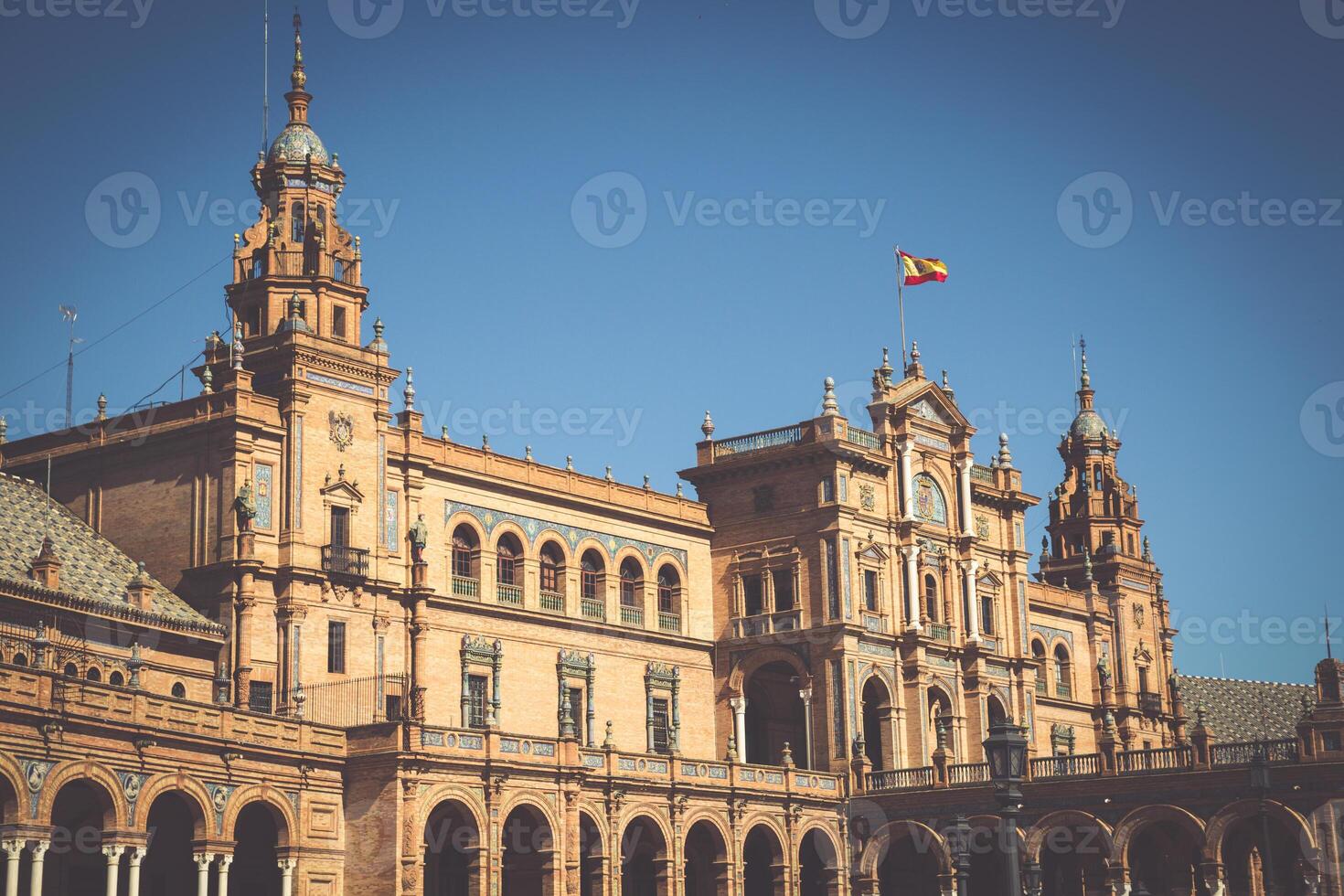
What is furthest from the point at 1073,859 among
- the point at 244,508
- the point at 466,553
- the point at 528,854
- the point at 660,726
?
the point at 244,508

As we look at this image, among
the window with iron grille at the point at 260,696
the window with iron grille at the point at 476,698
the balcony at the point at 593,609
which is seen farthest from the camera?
the balcony at the point at 593,609

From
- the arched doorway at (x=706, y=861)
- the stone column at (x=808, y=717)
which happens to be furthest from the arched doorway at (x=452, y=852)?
the stone column at (x=808, y=717)

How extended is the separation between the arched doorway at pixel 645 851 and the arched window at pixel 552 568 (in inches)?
373

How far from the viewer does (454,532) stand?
6894 cm

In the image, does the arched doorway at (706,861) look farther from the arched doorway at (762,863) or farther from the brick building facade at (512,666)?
the arched doorway at (762,863)

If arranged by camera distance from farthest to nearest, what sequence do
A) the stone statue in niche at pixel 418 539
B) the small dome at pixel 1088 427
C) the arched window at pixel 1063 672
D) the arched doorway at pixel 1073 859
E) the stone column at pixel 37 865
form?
the small dome at pixel 1088 427 → the arched window at pixel 1063 672 → the arched doorway at pixel 1073 859 → the stone statue in niche at pixel 418 539 → the stone column at pixel 37 865

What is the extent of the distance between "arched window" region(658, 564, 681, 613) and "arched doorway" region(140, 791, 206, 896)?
2570 cm

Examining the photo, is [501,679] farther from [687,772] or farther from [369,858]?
[369,858]

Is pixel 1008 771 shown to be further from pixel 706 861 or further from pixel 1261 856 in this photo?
pixel 1261 856

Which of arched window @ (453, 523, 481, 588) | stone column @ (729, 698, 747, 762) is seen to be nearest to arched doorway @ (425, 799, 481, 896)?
arched window @ (453, 523, 481, 588)

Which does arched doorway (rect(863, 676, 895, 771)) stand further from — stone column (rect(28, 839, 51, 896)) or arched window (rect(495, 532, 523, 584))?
stone column (rect(28, 839, 51, 896))

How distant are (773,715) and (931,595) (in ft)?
27.0

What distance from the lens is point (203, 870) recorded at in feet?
171

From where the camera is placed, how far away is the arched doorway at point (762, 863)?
72.4 metres
